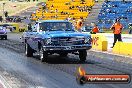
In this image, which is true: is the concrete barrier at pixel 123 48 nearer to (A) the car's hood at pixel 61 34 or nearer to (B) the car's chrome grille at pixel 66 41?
(A) the car's hood at pixel 61 34

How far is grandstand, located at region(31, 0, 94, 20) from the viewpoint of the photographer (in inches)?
2419

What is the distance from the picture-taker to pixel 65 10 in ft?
211

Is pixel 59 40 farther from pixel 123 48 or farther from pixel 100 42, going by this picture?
pixel 100 42

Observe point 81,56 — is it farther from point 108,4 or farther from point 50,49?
point 108,4

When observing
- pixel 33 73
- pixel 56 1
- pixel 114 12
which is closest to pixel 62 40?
pixel 33 73

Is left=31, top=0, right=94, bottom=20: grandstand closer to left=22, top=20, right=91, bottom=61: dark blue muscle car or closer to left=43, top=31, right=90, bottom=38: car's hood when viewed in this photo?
→ left=22, top=20, right=91, bottom=61: dark blue muscle car

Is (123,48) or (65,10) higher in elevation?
(123,48)

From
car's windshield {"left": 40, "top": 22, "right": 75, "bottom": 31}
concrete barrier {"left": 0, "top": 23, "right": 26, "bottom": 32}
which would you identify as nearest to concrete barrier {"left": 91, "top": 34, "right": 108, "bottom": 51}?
car's windshield {"left": 40, "top": 22, "right": 75, "bottom": 31}

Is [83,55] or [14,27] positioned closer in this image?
[83,55]

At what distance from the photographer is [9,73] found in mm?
12961

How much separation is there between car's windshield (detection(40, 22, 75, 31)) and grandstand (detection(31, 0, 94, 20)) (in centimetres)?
4206

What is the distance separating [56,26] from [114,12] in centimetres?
3999

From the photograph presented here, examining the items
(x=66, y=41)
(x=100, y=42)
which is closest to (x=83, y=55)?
(x=66, y=41)

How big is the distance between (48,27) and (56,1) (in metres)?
52.1
